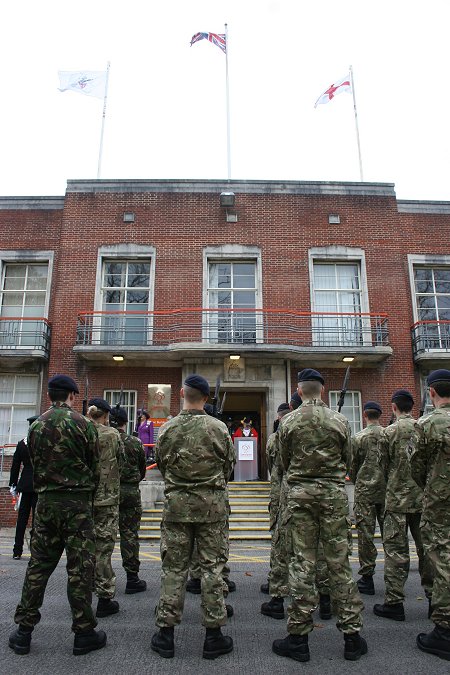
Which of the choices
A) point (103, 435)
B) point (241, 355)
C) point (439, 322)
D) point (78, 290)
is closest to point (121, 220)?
point (78, 290)

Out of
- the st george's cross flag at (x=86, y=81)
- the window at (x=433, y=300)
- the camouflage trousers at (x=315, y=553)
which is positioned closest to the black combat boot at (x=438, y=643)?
the camouflage trousers at (x=315, y=553)

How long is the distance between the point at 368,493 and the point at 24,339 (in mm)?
11763

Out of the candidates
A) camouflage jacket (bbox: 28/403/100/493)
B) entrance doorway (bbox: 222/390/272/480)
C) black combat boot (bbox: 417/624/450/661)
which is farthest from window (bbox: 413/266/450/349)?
camouflage jacket (bbox: 28/403/100/493)

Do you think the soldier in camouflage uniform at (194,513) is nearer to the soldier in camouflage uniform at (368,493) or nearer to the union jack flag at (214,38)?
the soldier in camouflage uniform at (368,493)

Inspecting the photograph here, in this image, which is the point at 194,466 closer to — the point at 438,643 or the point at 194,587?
the point at 438,643

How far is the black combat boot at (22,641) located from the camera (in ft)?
11.9

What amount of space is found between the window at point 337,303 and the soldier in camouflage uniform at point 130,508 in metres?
9.31

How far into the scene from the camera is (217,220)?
610 inches

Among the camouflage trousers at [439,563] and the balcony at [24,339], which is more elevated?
the balcony at [24,339]

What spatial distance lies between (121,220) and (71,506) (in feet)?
42.2

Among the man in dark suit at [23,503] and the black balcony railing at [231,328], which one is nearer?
the man in dark suit at [23,503]

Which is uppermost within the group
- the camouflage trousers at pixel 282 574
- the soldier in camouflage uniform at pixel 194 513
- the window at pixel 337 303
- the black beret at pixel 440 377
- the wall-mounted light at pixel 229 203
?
the wall-mounted light at pixel 229 203

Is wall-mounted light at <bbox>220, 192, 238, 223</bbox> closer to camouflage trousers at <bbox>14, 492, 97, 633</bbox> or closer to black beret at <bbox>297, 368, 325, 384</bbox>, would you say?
black beret at <bbox>297, 368, 325, 384</bbox>

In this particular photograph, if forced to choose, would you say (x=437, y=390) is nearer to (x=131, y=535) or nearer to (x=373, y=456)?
(x=373, y=456)
